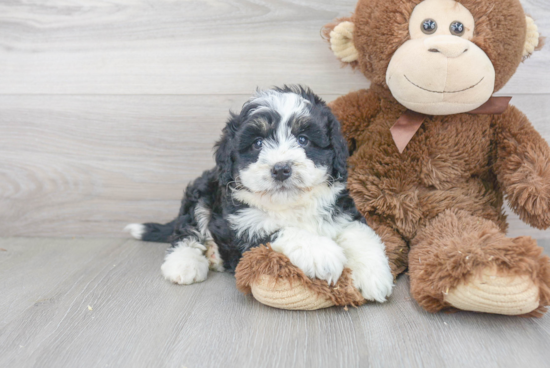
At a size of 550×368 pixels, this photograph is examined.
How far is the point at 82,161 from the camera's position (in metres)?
2.40

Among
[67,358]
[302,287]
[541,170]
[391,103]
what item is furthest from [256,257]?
[541,170]

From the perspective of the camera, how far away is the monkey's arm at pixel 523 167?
1.63m

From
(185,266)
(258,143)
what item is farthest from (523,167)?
(185,266)

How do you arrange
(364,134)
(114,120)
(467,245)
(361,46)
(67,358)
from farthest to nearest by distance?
(114,120) < (364,134) < (361,46) < (467,245) < (67,358)

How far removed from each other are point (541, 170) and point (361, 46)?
819mm

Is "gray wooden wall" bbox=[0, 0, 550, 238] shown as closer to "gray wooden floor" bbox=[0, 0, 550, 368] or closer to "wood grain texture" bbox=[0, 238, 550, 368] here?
"gray wooden floor" bbox=[0, 0, 550, 368]

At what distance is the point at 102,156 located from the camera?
7.86 ft

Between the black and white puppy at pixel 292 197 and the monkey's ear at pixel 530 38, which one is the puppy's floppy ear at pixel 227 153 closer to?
the black and white puppy at pixel 292 197

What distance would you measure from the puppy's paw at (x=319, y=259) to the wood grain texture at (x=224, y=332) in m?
0.14

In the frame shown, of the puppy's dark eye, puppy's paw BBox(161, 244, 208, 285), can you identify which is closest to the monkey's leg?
the puppy's dark eye

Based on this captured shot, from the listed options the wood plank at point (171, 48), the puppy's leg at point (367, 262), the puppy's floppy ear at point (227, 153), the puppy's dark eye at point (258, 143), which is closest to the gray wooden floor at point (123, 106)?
the wood plank at point (171, 48)

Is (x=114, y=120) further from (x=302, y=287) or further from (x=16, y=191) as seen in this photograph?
(x=302, y=287)

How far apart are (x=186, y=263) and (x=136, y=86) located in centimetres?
101

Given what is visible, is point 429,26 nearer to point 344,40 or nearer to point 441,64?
point 441,64
